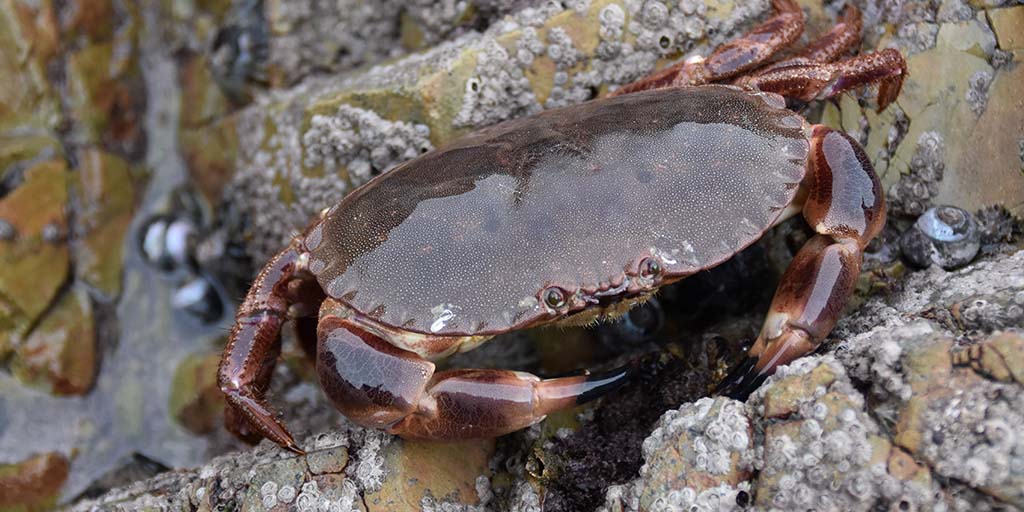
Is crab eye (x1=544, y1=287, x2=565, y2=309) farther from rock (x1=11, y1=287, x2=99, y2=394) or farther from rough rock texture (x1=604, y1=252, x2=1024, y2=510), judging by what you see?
rock (x1=11, y1=287, x2=99, y2=394)

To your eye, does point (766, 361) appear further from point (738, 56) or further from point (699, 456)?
point (738, 56)

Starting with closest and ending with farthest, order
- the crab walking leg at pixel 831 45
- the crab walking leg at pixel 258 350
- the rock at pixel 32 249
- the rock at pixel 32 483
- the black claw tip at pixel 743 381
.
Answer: the black claw tip at pixel 743 381, the crab walking leg at pixel 258 350, the crab walking leg at pixel 831 45, the rock at pixel 32 483, the rock at pixel 32 249

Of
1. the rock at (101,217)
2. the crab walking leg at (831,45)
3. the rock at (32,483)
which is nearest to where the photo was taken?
the crab walking leg at (831,45)

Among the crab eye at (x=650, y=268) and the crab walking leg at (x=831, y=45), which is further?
the crab walking leg at (x=831, y=45)

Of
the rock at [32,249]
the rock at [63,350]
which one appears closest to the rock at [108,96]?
the rock at [32,249]

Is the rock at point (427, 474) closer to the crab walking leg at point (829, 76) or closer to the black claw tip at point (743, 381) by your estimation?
the black claw tip at point (743, 381)

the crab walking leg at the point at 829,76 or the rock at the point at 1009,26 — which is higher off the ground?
the rock at the point at 1009,26

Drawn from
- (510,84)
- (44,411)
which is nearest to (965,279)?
(510,84)

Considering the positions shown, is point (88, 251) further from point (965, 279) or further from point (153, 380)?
point (965, 279)
